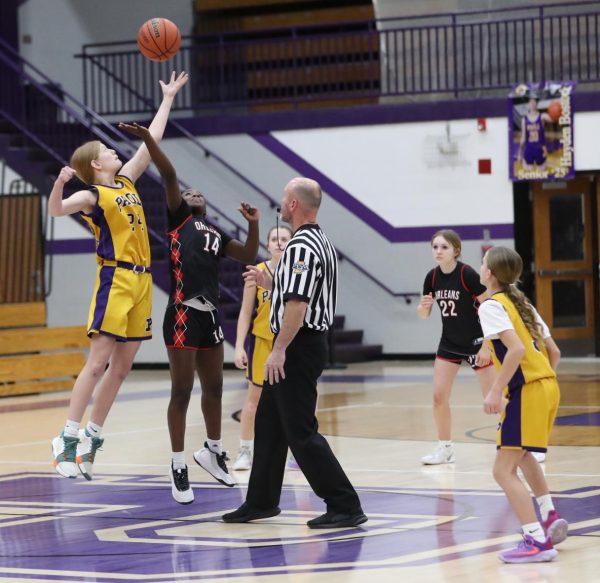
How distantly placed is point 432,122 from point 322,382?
4821mm

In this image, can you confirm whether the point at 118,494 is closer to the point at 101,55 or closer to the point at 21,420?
the point at 21,420

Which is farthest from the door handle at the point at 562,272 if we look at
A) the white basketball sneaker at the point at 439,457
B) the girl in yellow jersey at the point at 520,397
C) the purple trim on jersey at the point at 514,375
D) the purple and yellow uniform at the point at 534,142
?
the purple trim on jersey at the point at 514,375

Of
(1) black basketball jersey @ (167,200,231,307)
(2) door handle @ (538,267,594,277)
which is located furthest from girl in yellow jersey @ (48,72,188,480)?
(2) door handle @ (538,267,594,277)

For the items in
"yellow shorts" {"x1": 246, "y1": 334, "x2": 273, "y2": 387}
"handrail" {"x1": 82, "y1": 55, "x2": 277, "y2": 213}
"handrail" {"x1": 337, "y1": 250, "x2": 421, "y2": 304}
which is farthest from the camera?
"handrail" {"x1": 82, "y1": 55, "x2": 277, "y2": 213}

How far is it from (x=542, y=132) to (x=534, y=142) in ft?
0.58

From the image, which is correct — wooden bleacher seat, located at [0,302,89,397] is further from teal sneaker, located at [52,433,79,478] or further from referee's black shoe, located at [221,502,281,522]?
referee's black shoe, located at [221,502,281,522]

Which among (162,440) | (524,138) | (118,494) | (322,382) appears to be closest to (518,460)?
(118,494)

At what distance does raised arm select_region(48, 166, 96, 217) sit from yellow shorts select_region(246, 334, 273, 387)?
1.79m

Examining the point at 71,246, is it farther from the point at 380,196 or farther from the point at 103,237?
the point at 103,237

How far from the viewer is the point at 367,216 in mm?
19141

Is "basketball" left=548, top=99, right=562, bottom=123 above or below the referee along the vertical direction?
above

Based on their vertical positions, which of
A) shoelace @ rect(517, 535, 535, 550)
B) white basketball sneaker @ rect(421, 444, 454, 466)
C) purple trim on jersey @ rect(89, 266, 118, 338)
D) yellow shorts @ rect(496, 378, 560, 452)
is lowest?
white basketball sneaker @ rect(421, 444, 454, 466)

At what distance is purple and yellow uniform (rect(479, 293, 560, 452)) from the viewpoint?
5859mm

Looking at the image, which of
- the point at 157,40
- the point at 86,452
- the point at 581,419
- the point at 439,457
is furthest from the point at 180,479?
the point at 581,419
